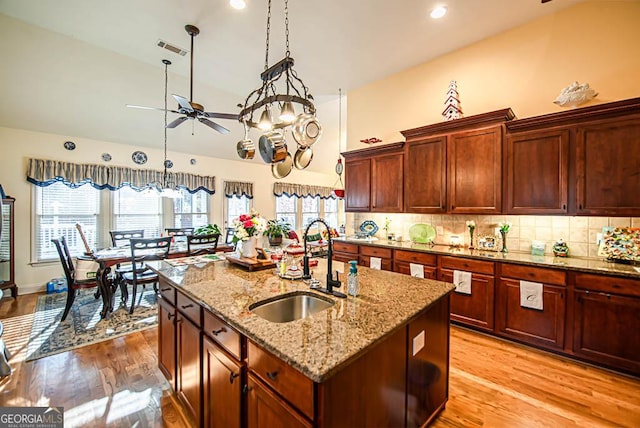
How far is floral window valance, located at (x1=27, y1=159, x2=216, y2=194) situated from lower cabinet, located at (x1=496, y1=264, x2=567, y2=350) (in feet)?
19.8

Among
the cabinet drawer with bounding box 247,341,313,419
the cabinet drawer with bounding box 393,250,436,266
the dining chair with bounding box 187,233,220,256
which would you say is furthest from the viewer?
the dining chair with bounding box 187,233,220,256

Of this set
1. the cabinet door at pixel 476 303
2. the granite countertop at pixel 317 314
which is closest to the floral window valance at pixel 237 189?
the granite countertop at pixel 317 314

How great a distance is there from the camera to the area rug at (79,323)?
109 inches

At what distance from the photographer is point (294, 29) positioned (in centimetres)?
294

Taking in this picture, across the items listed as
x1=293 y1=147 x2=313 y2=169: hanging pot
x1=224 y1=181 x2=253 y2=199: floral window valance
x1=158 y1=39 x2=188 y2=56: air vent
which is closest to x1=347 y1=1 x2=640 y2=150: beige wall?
x1=293 y1=147 x2=313 y2=169: hanging pot

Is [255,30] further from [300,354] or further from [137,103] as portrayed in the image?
[300,354]

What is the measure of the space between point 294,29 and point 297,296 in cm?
287

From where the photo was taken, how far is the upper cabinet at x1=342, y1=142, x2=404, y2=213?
380cm

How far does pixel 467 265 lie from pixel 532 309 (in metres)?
0.66

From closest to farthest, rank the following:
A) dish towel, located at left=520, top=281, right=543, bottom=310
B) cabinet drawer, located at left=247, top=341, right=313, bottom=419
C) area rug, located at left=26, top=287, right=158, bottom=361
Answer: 1. cabinet drawer, located at left=247, top=341, right=313, bottom=419
2. dish towel, located at left=520, top=281, right=543, bottom=310
3. area rug, located at left=26, top=287, right=158, bottom=361

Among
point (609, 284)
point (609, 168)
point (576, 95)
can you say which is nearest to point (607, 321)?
point (609, 284)

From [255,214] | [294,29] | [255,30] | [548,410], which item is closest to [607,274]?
[548,410]

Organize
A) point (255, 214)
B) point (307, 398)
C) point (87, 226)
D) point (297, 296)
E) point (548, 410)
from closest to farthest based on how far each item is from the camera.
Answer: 1. point (307, 398)
2. point (297, 296)
3. point (548, 410)
4. point (255, 214)
5. point (87, 226)

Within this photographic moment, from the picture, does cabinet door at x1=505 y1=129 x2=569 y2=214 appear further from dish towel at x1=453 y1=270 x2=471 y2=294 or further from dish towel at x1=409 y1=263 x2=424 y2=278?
dish towel at x1=409 y1=263 x2=424 y2=278
